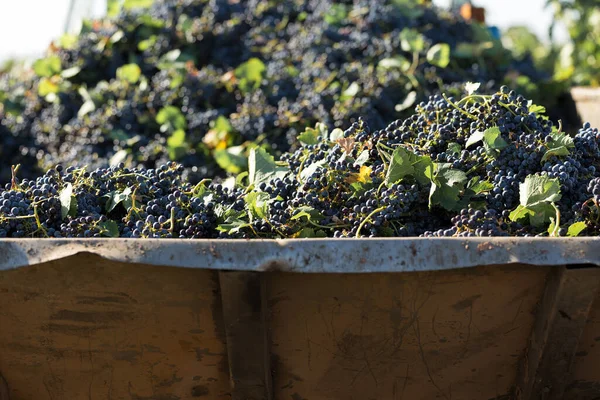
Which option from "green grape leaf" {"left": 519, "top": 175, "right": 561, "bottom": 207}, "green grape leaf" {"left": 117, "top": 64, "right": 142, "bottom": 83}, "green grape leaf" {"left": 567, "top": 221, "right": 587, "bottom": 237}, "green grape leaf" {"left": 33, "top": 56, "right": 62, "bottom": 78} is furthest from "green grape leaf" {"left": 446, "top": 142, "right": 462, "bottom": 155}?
"green grape leaf" {"left": 33, "top": 56, "right": 62, "bottom": 78}

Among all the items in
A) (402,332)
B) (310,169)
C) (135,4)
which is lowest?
(402,332)

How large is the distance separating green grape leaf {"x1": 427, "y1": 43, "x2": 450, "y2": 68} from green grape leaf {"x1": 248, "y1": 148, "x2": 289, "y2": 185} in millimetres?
1666

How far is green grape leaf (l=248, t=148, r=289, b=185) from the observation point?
5.90 feet

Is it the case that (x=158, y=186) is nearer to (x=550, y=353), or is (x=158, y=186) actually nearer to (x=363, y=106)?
(x=550, y=353)

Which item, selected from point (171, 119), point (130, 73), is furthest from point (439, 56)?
point (130, 73)

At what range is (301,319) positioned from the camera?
1376mm

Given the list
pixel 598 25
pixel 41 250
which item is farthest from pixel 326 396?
pixel 598 25

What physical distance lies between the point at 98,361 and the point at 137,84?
2.39 metres

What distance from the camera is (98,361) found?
145cm

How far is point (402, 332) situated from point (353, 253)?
0.25 m

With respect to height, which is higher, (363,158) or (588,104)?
(363,158)

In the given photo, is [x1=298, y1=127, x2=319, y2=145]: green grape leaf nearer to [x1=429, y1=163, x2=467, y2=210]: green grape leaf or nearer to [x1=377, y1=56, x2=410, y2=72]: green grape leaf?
[x1=429, y1=163, x2=467, y2=210]: green grape leaf

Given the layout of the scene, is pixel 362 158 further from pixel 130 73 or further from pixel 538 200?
pixel 130 73

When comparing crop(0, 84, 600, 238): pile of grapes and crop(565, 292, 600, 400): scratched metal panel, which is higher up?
crop(0, 84, 600, 238): pile of grapes
